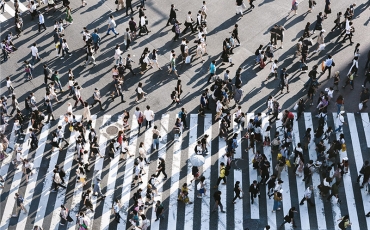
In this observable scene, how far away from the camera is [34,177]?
28.5 m

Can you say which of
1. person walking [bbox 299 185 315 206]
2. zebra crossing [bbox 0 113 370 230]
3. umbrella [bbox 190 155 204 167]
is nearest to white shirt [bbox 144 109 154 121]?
zebra crossing [bbox 0 113 370 230]

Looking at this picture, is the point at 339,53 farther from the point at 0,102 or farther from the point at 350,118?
the point at 0,102

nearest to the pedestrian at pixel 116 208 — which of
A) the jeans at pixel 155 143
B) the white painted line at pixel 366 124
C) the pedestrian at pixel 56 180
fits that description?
the pedestrian at pixel 56 180

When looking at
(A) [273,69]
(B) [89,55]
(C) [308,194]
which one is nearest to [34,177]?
(B) [89,55]

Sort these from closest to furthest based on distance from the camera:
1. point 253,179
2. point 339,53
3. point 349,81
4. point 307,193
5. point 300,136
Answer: point 307,193 → point 253,179 → point 300,136 → point 349,81 → point 339,53

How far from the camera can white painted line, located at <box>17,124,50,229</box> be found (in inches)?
1044

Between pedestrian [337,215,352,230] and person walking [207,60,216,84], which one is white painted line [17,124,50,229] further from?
pedestrian [337,215,352,230]

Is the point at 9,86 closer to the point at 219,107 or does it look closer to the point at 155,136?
the point at 155,136

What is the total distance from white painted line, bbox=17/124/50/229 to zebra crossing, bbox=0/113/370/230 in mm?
47

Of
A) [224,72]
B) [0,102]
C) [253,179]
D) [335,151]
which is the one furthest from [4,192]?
[335,151]

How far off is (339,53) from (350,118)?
6271 mm

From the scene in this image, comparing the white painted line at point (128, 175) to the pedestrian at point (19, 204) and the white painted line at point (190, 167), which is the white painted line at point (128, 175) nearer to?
the white painted line at point (190, 167)

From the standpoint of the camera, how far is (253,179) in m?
27.8

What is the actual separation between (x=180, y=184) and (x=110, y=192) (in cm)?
361
